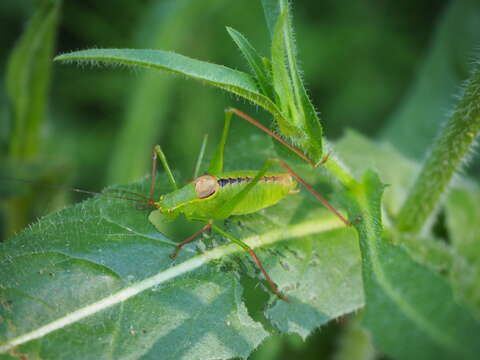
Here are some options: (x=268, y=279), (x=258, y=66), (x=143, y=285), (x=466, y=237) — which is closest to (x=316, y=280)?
(x=268, y=279)

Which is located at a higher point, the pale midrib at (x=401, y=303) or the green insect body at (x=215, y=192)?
the pale midrib at (x=401, y=303)

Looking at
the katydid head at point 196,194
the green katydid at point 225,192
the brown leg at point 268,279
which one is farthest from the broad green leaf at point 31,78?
the brown leg at point 268,279

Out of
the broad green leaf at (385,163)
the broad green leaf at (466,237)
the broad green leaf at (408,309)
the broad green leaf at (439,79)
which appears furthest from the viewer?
the broad green leaf at (439,79)

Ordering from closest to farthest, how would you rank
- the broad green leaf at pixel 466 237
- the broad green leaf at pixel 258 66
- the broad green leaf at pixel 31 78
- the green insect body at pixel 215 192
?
the broad green leaf at pixel 258 66
the green insect body at pixel 215 192
the broad green leaf at pixel 466 237
the broad green leaf at pixel 31 78

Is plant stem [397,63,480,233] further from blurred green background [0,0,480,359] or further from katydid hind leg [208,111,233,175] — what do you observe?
blurred green background [0,0,480,359]

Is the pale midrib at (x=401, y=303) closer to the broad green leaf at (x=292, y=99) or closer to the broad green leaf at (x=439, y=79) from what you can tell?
the broad green leaf at (x=292, y=99)

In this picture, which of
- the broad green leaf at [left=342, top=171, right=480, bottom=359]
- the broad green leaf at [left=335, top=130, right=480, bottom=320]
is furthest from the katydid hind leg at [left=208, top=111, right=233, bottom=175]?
the broad green leaf at [left=342, top=171, right=480, bottom=359]

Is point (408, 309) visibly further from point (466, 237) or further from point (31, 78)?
point (31, 78)
